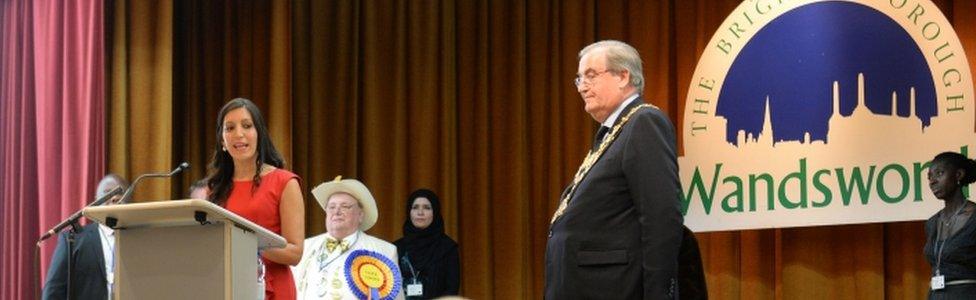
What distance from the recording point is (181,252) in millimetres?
3873

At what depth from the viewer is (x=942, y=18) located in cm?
709

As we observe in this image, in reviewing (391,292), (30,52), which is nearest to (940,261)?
(391,292)

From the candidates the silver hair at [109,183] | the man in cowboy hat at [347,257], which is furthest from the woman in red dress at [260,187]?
the silver hair at [109,183]

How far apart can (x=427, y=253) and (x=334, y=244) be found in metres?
0.88

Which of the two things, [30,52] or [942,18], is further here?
[30,52]

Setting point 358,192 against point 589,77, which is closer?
point 589,77

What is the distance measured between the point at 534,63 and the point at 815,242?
2229mm

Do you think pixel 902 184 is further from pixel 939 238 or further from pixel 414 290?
pixel 414 290

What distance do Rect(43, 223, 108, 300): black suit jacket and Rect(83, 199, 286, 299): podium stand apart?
3188 mm

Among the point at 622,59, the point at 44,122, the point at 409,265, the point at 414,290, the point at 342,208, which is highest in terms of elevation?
the point at 622,59

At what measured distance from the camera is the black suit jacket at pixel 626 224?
3.98 m

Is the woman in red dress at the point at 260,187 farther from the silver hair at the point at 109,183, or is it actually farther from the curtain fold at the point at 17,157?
the curtain fold at the point at 17,157

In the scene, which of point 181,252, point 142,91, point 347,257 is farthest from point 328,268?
point 181,252

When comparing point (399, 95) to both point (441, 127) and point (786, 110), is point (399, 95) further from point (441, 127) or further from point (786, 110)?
point (786, 110)
